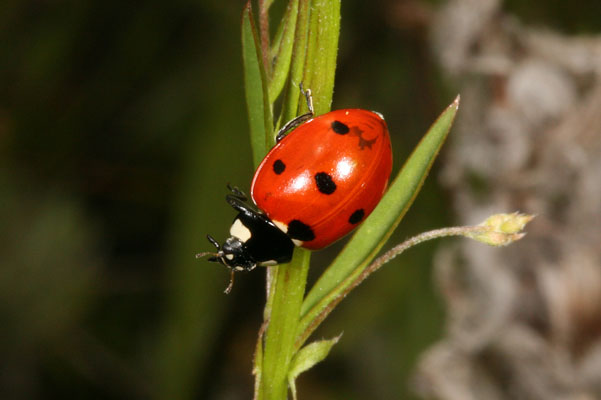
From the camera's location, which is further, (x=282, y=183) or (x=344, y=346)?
(x=344, y=346)

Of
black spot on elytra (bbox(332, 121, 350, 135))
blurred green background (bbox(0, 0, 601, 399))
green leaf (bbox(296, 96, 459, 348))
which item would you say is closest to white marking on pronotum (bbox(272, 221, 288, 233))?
black spot on elytra (bbox(332, 121, 350, 135))

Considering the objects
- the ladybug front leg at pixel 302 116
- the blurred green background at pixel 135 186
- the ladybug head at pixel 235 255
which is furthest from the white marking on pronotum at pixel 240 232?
the blurred green background at pixel 135 186

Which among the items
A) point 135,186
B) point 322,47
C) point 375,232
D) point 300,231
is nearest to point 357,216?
point 300,231

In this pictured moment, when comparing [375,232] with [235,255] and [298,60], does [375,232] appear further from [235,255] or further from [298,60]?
[235,255]

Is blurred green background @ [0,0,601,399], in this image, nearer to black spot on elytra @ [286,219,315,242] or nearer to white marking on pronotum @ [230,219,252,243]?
white marking on pronotum @ [230,219,252,243]

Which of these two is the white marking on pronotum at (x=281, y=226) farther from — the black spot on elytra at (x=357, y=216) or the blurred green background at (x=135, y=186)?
the blurred green background at (x=135, y=186)

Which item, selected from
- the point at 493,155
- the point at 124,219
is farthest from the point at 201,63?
the point at 493,155

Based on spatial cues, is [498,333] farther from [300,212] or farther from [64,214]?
[64,214]
